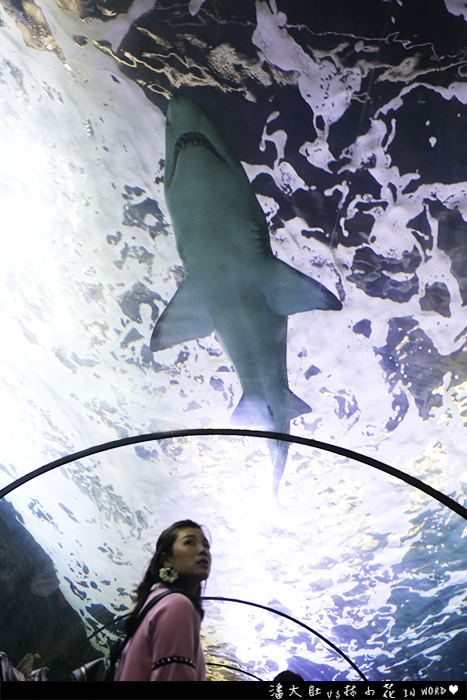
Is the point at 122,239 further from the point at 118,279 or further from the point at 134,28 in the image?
the point at 134,28

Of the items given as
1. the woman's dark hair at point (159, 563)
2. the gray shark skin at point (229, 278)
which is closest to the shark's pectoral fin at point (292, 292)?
the gray shark skin at point (229, 278)

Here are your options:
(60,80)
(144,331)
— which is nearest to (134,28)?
(60,80)

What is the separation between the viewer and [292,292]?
4.17 m

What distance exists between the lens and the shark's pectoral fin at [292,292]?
404 centimetres

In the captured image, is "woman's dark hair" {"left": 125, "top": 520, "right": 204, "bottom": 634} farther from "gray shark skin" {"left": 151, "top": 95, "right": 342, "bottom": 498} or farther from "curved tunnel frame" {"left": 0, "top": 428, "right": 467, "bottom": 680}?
"gray shark skin" {"left": 151, "top": 95, "right": 342, "bottom": 498}

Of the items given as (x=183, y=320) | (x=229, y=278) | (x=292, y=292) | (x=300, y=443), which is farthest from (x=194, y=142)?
(x=300, y=443)

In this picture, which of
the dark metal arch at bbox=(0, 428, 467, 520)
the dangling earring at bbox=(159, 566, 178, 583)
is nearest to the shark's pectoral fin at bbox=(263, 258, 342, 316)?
the dark metal arch at bbox=(0, 428, 467, 520)

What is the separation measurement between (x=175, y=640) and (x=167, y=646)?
0.03 m

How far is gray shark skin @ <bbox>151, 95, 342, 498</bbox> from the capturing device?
11.4 feet

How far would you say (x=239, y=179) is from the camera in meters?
3.57

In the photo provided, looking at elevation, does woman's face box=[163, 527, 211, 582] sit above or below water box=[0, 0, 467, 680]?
below

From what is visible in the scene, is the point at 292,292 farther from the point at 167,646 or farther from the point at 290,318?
the point at 167,646

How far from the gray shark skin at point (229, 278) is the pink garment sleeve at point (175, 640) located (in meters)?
2.91

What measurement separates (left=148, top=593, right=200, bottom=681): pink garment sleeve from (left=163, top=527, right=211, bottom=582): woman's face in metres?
0.32
